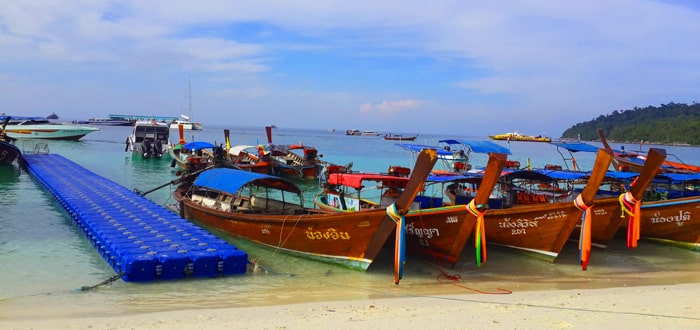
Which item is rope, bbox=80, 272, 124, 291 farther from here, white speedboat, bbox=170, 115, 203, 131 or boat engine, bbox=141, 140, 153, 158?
white speedboat, bbox=170, 115, 203, 131

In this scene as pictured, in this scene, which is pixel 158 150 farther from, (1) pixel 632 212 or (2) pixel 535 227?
(1) pixel 632 212

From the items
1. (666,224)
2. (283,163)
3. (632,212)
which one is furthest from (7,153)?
(666,224)

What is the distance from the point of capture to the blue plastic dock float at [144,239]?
32.4ft

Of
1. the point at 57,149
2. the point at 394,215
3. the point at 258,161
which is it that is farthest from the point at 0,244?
the point at 57,149

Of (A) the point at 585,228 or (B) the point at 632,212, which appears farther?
(B) the point at 632,212

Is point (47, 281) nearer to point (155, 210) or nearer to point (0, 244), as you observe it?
point (0, 244)

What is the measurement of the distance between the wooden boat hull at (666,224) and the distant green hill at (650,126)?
11903 centimetres

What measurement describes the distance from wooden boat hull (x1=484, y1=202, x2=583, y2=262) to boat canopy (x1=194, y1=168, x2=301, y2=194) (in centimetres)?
489

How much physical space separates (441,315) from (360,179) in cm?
591

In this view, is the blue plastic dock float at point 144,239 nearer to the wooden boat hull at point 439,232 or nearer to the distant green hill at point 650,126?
the wooden boat hull at point 439,232

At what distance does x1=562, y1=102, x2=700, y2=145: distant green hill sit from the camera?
122 meters

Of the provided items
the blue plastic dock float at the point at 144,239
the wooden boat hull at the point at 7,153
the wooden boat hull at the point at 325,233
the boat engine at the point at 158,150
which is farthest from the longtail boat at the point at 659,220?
the boat engine at the point at 158,150

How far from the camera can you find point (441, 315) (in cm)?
781

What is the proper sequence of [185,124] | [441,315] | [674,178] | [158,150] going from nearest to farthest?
[441,315] < [674,178] < [158,150] < [185,124]
